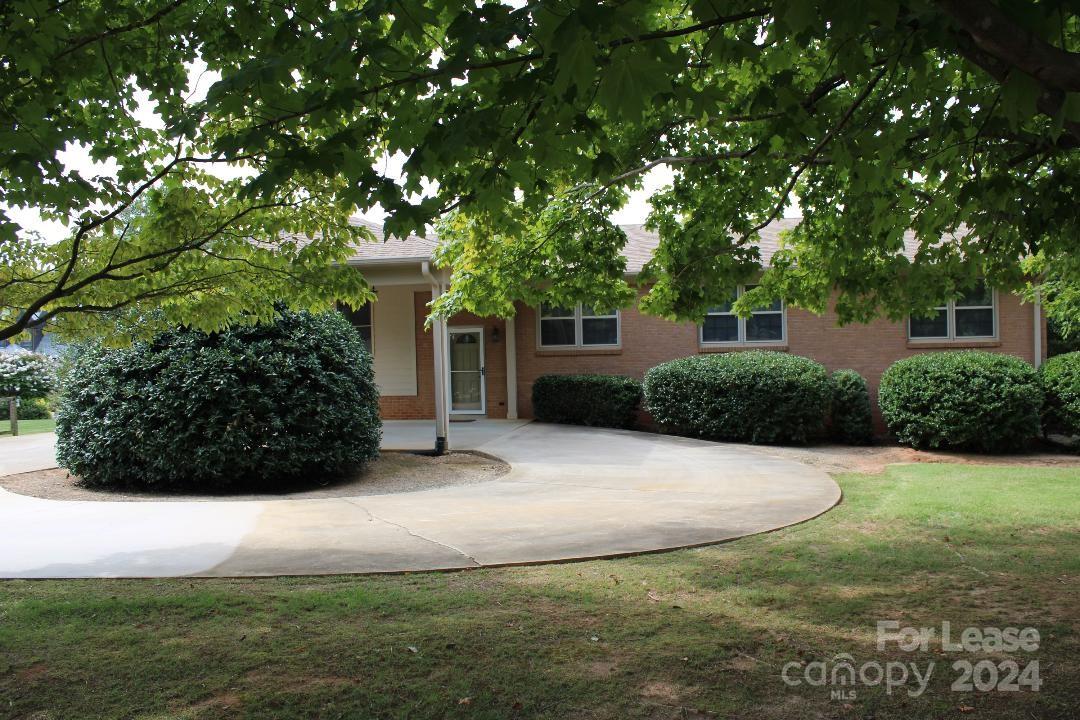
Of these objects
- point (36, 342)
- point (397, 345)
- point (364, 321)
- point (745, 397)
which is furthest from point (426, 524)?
point (36, 342)

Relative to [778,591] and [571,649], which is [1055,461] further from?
[571,649]

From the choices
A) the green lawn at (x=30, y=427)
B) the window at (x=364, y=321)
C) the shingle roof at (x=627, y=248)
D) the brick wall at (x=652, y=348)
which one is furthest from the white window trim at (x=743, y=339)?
the green lawn at (x=30, y=427)

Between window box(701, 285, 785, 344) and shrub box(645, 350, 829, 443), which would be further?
window box(701, 285, 785, 344)

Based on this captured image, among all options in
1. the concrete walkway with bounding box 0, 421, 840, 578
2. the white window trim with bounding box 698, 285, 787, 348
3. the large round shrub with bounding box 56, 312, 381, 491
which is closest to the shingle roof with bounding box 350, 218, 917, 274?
the white window trim with bounding box 698, 285, 787, 348

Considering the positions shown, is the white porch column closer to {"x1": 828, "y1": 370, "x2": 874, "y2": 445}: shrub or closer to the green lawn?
{"x1": 828, "y1": 370, "x2": 874, "y2": 445}: shrub

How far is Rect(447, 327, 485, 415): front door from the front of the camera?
780 inches

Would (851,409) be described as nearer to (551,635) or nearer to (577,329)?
(577,329)

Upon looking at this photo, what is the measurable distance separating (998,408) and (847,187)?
28.5 ft

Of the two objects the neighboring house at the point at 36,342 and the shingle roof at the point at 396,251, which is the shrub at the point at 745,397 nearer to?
the shingle roof at the point at 396,251

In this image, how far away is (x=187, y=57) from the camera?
18.4ft

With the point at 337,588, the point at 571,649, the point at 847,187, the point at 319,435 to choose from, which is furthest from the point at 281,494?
the point at 847,187

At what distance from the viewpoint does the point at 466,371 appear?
65.7ft

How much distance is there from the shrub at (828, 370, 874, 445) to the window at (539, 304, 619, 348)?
5.31m

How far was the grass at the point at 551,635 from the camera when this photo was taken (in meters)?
3.73
